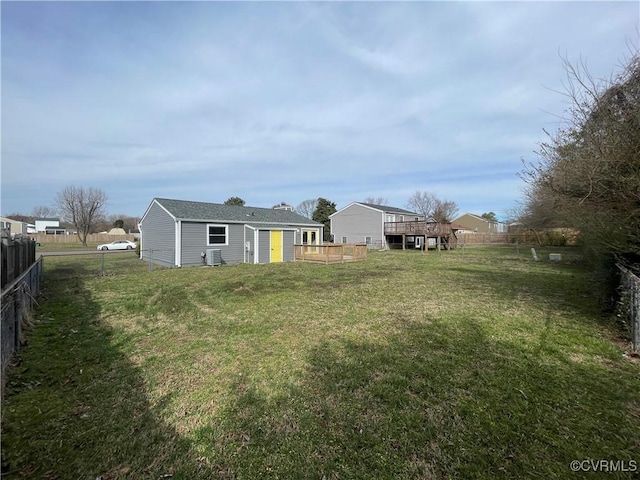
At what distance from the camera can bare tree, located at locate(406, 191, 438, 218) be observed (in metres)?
55.3

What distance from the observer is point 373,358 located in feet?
13.9

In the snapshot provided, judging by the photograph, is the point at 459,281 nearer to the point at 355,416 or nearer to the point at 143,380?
the point at 355,416

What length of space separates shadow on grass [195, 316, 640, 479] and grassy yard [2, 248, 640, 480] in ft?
0.05

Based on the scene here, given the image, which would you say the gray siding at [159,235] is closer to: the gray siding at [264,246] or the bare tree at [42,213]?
the gray siding at [264,246]

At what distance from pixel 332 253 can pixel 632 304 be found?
14820 millimetres

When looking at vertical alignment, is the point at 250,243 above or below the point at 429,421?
above

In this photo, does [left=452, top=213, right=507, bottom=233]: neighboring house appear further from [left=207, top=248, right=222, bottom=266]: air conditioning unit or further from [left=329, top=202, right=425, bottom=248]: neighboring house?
[left=207, top=248, right=222, bottom=266]: air conditioning unit

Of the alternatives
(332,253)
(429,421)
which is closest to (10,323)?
(429,421)

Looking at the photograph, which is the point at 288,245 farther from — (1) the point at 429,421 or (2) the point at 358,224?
(1) the point at 429,421

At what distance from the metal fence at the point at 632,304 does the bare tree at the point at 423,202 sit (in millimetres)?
51433

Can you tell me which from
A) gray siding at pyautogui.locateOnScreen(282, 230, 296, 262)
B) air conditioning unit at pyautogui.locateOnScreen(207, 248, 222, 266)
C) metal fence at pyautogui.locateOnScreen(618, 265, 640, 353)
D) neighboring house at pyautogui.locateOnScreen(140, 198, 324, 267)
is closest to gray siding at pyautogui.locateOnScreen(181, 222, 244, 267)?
neighboring house at pyautogui.locateOnScreen(140, 198, 324, 267)

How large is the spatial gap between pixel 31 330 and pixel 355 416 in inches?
247

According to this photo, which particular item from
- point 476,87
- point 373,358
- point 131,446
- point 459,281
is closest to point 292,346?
point 373,358

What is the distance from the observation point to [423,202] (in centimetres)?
5616
